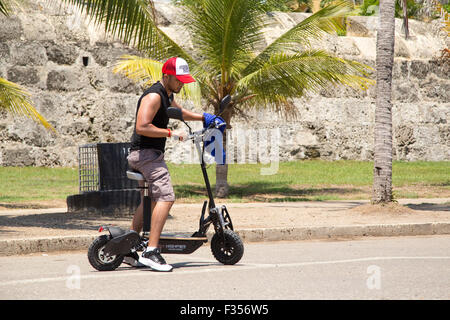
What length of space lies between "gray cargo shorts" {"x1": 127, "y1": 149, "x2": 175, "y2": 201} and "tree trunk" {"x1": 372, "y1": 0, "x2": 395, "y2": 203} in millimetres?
6334

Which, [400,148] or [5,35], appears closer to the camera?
[5,35]

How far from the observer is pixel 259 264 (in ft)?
24.7

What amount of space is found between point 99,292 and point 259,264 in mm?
2176

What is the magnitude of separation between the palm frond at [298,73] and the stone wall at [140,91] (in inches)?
132

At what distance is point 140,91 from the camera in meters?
20.3

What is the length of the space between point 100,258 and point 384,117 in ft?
22.7

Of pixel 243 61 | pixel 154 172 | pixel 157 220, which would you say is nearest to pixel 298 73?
pixel 243 61

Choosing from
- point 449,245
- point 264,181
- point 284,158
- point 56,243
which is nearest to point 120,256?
point 56,243

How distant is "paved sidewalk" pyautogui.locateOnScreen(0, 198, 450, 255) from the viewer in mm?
8953

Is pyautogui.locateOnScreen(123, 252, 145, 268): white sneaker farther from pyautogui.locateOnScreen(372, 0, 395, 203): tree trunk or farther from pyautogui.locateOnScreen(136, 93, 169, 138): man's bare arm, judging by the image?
pyautogui.locateOnScreen(372, 0, 395, 203): tree trunk

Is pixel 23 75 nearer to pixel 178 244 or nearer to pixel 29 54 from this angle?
pixel 29 54

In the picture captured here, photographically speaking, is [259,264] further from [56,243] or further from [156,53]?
[156,53]

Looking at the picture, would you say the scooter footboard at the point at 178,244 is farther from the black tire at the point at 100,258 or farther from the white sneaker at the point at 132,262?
the black tire at the point at 100,258

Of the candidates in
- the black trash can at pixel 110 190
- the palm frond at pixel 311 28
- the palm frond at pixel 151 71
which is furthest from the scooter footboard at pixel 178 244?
the palm frond at pixel 311 28
